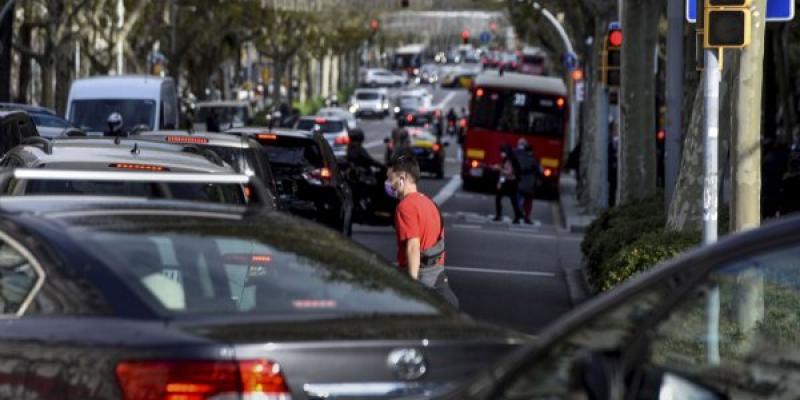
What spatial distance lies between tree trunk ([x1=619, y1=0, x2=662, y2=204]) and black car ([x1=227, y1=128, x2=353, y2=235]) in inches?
257

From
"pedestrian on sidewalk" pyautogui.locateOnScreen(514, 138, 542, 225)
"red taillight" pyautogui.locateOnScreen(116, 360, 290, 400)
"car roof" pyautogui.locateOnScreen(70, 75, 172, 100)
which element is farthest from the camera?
"car roof" pyautogui.locateOnScreen(70, 75, 172, 100)

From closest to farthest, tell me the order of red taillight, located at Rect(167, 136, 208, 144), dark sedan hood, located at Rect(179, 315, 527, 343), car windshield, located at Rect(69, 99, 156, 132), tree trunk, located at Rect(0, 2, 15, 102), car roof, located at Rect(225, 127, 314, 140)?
dark sedan hood, located at Rect(179, 315, 527, 343)
red taillight, located at Rect(167, 136, 208, 144)
car roof, located at Rect(225, 127, 314, 140)
car windshield, located at Rect(69, 99, 156, 132)
tree trunk, located at Rect(0, 2, 15, 102)

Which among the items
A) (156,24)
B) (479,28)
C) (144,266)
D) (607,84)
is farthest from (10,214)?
(479,28)

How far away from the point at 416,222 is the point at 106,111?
24.6 metres

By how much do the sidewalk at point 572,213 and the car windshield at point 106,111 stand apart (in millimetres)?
8287

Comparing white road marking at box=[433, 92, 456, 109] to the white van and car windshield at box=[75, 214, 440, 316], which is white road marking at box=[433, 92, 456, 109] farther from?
car windshield at box=[75, 214, 440, 316]

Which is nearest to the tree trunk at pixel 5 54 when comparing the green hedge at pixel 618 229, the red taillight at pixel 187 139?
the green hedge at pixel 618 229

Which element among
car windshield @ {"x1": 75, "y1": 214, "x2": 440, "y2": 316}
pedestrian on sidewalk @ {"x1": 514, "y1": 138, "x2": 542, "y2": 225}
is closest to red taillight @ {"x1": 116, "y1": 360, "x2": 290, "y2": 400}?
car windshield @ {"x1": 75, "y1": 214, "x2": 440, "y2": 316}

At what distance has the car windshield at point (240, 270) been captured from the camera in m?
6.57

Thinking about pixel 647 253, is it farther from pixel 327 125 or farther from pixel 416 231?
pixel 327 125

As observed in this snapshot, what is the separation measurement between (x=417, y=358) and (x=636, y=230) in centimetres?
1300

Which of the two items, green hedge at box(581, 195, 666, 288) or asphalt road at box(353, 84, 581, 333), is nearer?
green hedge at box(581, 195, 666, 288)

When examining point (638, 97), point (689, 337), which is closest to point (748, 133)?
point (689, 337)

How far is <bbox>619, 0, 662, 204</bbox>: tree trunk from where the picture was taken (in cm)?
2783
